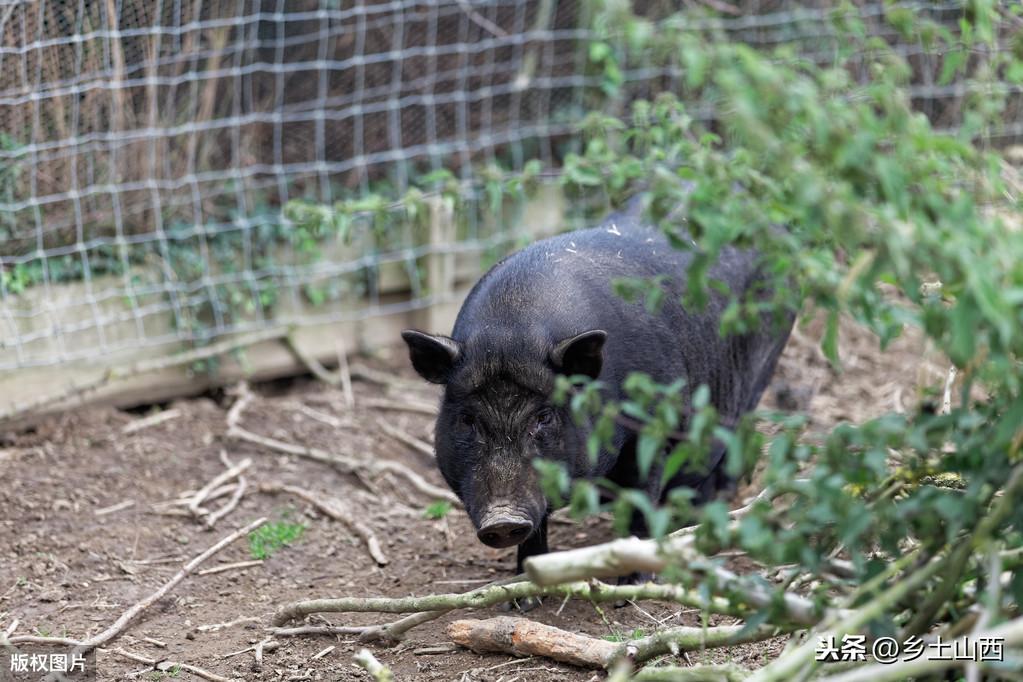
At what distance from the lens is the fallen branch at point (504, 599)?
3.62 m

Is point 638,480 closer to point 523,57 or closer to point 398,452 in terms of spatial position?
point 398,452

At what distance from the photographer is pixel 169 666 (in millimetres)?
4555

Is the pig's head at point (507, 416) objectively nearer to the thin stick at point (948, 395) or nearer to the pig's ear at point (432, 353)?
the pig's ear at point (432, 353)

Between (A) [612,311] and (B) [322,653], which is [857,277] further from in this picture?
(B) [322,653]

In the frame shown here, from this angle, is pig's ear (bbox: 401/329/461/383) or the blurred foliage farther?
pig's ear (bbox: 401/329/461/383)

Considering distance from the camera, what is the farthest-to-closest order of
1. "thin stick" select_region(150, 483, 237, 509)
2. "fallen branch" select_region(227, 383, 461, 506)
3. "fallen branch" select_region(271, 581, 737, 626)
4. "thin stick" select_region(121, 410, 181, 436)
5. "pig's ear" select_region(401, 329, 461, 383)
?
1. "thin stick" select_region(121, 410, 181, 436)
2. "fallen branch" select_region(227, 383, 461, 506)
3. "thin stick" select_region(150, 483, 237, 509)
4. "pig's ear" select_region(401, 329, 461, 383)
5. "fallen branch" select_region(271, 581, 737, 626)

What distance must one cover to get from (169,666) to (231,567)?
976 millimetres

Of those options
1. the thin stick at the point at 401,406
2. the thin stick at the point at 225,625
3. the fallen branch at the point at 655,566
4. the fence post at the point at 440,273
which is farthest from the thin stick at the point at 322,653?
the fence post at the point at 440,273

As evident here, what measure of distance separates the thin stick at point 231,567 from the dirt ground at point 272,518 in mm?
36

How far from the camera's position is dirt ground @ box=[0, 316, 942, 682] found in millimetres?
4707

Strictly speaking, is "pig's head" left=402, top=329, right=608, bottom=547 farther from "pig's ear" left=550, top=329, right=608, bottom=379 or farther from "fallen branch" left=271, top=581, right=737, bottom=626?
"fallen branch" left=271, top=581, right=737, bottom=626

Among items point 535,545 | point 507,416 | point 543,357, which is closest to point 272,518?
point 535,545

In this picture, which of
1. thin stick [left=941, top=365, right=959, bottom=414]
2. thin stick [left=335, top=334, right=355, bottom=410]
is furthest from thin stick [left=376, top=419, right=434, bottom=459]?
thin stick [left=941, top=365, right=959, bottom=414]

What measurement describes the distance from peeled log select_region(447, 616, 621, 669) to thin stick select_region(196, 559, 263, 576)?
128 centimetres
